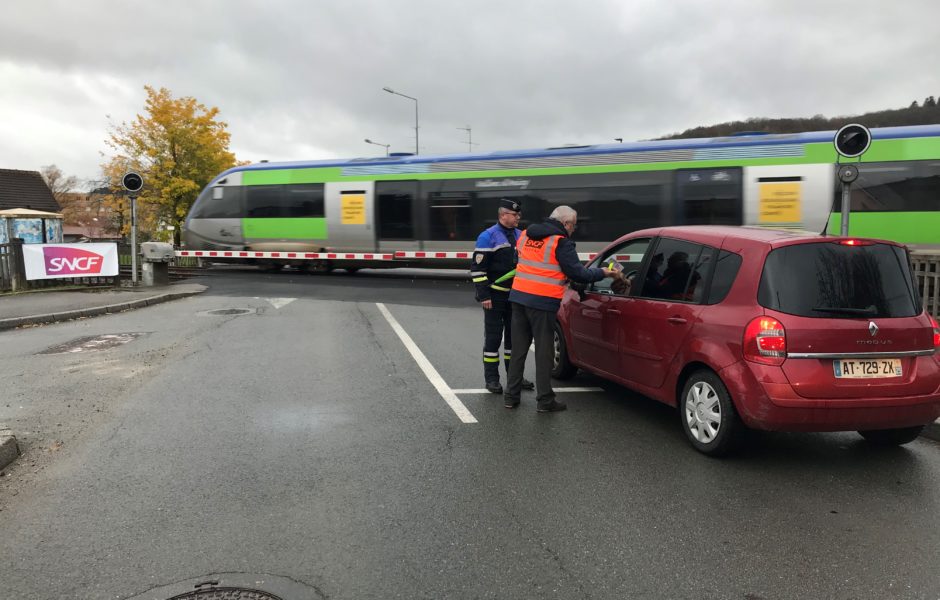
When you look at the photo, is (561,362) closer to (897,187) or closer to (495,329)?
(495,329)

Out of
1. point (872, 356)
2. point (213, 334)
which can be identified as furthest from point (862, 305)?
point (213, 334)

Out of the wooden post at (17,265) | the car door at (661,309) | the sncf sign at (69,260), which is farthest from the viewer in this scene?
the sncf sign at (69,260)

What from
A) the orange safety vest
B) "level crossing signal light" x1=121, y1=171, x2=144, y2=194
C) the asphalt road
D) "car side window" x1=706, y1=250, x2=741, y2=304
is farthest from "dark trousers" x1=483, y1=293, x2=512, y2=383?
"level crossing signal light" x1=121, y1=171, x2=144, y2=194

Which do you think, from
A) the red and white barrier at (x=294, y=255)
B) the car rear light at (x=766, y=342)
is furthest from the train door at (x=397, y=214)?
the car rear light at (x=766, y=342)

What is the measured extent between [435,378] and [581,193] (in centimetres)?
1082

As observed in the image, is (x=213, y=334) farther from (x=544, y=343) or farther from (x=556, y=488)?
(x=556, y=488)

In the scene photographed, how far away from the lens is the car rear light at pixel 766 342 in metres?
3.98

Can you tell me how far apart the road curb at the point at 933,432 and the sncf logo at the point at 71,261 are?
16.7 m

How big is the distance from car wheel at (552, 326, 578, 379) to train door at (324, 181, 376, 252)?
13.2 m

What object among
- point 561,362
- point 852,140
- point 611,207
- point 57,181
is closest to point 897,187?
point 611,207

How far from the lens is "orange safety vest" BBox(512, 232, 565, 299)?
5.36 meters

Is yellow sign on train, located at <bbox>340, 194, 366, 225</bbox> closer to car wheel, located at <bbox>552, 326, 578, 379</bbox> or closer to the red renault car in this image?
car wheel, located at <bbox>552, 326, 578, 379</bbox>

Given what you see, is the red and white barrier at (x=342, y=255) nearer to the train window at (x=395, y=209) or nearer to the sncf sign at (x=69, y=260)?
the train window at (x=395, y=209)

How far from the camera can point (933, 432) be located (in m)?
4.86
